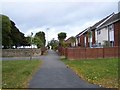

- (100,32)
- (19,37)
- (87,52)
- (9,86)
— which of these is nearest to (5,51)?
(100,32)

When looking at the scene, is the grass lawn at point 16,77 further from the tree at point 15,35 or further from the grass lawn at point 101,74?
the tree at point 15,35

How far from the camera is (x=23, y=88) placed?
38.4ft

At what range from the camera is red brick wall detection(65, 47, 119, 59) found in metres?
37.6

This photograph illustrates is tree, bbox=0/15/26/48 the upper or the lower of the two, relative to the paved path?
upper

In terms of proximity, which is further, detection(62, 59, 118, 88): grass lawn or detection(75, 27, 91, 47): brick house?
detection(75, 27, 91, 47): brick house

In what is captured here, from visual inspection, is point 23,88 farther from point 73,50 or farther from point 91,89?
point 73,50

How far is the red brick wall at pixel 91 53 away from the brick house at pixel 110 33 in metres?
6.91

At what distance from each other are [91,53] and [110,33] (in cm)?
1260

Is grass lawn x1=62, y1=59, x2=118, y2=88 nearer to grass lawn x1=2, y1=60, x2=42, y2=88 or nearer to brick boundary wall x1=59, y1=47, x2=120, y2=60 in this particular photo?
grass lawn x1=2, y1=60, x2=42, y2=88

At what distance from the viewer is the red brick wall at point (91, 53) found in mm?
37594

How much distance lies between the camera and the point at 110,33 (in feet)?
162

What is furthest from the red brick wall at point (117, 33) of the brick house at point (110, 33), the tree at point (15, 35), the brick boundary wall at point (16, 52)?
the tree at point (15, 35)

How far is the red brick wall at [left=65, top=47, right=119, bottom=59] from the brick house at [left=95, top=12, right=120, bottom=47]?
6.91 meters

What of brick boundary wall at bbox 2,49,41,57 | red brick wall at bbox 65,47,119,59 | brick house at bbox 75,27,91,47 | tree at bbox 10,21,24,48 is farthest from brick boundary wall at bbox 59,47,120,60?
tree at bbox 10,21,24,48
